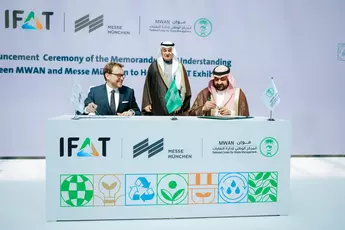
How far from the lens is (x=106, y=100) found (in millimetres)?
4086

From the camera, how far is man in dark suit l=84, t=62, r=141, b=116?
407 centimetres

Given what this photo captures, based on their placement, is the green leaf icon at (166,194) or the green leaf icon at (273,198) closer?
the green leaf icon at (166,194)

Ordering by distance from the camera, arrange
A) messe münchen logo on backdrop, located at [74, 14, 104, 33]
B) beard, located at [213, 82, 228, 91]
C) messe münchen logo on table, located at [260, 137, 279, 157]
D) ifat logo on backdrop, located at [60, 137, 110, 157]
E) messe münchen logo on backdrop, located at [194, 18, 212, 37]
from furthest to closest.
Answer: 1. messe münchen logo on backdrop, located at [194, 18, 212, 37]
2. messe münchen logo on backdrop, located at [74, 14, 104, 33]
3. beard, located at [213, 82, 228, 91]
4. messe münchen logo on table, located at [260, 137, 279, 157]
5. ifat logo on backdrop, located at [60, 137, 110, 157]

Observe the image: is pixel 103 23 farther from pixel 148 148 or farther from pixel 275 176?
pixel 275 176

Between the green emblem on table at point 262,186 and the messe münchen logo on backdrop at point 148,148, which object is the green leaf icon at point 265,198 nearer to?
the green emblem on table at point 262,186

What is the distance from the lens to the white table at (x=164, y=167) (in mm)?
2568

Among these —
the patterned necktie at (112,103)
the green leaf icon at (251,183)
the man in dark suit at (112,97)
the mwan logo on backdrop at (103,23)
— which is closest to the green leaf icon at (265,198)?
the green leaf icon at (251,183)

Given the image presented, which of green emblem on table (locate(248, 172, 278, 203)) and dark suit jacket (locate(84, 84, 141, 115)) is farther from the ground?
dark suit jacket (locate(84, 84, 141, 115))

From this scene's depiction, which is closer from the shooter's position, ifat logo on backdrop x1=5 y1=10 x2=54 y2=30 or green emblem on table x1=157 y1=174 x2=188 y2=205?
green emblem on table x1=157 y1=174 x2=188 y2=205

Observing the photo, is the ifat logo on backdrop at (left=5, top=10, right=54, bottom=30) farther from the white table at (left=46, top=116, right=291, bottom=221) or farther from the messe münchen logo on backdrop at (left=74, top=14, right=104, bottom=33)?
the white table at (left=46, top=116, right=291, bottom=221)

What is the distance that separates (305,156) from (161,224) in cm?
407

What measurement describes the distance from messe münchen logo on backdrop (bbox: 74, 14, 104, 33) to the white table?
314 centimetres

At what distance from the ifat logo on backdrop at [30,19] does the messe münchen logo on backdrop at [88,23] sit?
40 cm

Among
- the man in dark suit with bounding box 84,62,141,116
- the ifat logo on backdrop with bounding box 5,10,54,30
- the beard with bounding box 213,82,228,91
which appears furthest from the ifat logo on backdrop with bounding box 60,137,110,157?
the ifat logo on backdrop with bounding box 5,10,54,30
